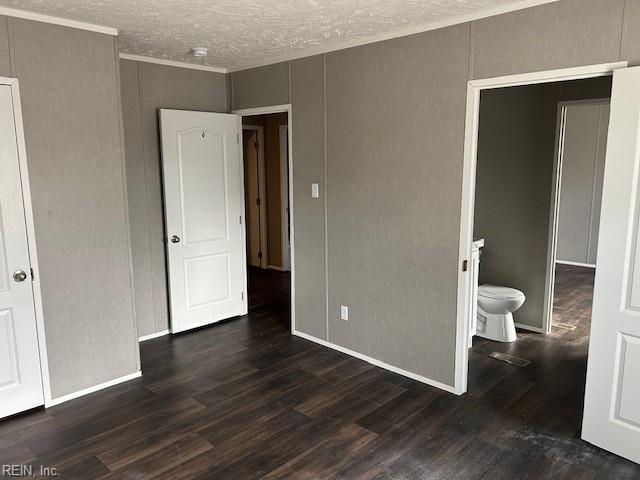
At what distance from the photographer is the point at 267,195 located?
7000 millimetres

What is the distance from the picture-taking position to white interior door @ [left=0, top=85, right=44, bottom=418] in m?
2.84

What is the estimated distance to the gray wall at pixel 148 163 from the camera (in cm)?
402

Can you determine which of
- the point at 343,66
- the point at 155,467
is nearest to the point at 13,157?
the point at 155,467

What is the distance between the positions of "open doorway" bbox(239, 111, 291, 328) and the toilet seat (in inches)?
115

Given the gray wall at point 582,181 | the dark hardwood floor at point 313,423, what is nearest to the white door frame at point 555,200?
the dark hardwood floor at point 313,423

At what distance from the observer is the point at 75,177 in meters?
3.12

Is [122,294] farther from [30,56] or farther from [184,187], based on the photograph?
[30,56]

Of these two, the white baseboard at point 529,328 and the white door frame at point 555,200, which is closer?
the white door frame at point 555,200

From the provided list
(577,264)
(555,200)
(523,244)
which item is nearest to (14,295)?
(523,244)

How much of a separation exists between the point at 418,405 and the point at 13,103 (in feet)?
10.4

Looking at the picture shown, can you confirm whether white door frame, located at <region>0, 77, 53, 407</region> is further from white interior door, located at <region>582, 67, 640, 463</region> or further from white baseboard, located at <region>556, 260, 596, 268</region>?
white baseboard, located at <region>556, 260, 596, 268</region>

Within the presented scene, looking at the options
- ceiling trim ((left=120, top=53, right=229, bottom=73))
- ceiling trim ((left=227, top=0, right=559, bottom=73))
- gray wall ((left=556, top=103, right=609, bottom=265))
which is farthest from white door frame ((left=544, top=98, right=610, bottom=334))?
gray wall ((left=556, top=103, right=609, bottom=265))

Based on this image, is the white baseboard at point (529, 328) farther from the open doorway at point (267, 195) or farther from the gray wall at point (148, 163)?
the gray wall at point (148, 163)

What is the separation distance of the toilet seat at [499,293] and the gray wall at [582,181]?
141 inches
